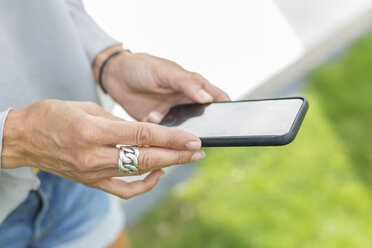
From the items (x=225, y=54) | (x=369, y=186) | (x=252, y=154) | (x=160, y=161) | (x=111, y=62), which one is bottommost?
(x=369, y=186)

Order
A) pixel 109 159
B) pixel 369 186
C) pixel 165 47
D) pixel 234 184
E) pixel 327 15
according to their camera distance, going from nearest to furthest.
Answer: pixel 109 159 → pixel 165 47 → pixel 369 186 → pixel 234 184 → pixel 327 15

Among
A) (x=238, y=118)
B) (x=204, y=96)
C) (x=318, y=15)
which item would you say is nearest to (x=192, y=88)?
(x=204, y=96)

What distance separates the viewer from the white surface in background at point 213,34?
1424 millimetres

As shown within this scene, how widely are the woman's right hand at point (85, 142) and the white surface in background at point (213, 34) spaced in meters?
0.44

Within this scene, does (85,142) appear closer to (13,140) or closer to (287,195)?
(13,140)

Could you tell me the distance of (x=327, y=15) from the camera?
2.83 m

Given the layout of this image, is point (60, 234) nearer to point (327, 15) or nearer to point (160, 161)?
point (160, 161)

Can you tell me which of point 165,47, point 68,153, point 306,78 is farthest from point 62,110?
point 306,78

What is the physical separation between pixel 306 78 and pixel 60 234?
6.54ft

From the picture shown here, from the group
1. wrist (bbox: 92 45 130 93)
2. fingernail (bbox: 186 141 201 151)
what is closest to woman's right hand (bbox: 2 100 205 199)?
fingernail (bbox: 186 141 201 151)

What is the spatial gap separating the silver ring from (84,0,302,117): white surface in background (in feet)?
1.52

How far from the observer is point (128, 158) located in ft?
2.85

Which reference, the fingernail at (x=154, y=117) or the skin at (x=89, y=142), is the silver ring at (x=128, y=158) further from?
the fingernail at (x=154, y=117)

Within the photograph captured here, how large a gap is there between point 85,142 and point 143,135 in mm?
102
